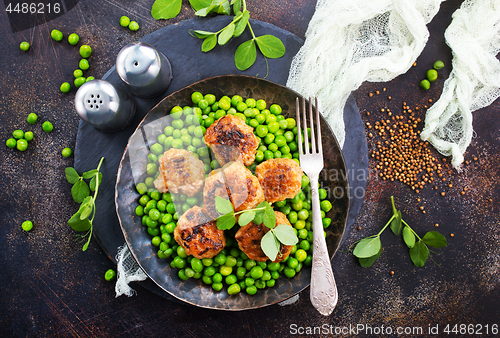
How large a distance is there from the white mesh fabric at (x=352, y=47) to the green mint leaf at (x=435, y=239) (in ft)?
4.22

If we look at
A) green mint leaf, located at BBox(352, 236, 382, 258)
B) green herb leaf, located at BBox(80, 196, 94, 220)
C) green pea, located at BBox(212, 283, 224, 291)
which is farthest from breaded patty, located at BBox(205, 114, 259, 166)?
green mint leaf, located at BBox(352, 236, 382, 258)

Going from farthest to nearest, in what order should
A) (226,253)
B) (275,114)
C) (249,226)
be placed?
1. (275,114)
2. (226,253)
3. (249,226)

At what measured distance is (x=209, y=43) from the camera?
296 centimetres

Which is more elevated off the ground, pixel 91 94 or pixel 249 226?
pixel 91 94

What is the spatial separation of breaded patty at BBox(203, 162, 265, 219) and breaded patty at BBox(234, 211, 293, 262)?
188mm

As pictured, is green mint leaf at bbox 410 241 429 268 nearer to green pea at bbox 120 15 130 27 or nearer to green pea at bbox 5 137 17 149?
green pea at bbox 120 15 130 27

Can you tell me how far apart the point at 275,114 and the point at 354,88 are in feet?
2.88

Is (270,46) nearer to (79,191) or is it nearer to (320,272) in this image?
(320,272)

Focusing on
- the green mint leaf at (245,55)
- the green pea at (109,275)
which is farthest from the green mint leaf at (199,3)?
the green pea at (109,275)

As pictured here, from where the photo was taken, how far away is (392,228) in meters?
3.10

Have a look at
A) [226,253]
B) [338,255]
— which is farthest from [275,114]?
[338,255]

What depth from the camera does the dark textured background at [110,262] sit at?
3045 millimetres

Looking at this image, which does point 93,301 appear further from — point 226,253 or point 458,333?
point 458,333

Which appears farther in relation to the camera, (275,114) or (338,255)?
(338,255)
